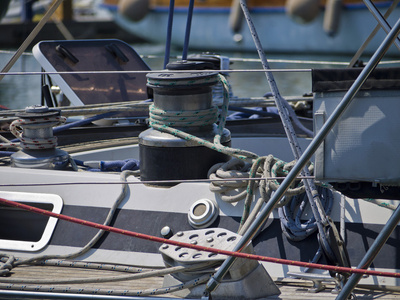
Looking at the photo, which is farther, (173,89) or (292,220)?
(173,89)

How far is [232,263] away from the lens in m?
2.60

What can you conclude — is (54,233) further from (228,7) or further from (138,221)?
(228,7)

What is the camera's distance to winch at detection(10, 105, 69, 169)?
3.74 metres

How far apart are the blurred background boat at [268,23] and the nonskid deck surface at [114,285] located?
876 inches

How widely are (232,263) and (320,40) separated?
81.3ft

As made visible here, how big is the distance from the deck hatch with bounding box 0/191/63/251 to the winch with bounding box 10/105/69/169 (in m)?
0.27

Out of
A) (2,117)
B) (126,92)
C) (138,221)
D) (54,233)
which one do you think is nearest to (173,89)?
(138,221)

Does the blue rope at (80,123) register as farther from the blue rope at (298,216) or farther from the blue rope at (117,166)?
the blue rope at (298,216)

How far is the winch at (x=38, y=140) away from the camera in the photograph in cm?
374

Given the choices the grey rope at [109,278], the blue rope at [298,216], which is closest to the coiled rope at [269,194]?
the blue rope at [298,216]

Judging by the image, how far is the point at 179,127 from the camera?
3459 mm

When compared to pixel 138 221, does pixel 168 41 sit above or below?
above

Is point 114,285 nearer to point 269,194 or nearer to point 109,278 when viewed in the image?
point 109,278

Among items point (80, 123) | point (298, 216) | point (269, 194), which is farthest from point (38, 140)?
point (298, 216)
